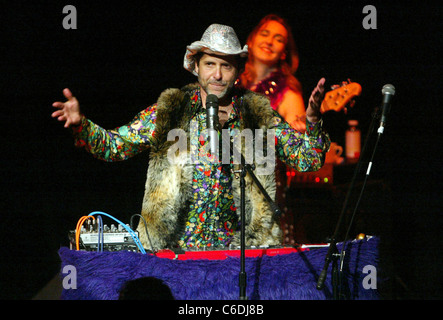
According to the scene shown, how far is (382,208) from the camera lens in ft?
15.1

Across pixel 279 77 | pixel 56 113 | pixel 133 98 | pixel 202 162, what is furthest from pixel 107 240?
pixel 279 77

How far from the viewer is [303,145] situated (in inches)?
119

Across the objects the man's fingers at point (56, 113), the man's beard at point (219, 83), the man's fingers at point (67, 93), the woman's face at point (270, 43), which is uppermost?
the woman's face at point (270, 43)

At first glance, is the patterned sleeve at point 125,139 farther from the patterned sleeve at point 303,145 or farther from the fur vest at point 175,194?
the patterned sleeve at point 303,145

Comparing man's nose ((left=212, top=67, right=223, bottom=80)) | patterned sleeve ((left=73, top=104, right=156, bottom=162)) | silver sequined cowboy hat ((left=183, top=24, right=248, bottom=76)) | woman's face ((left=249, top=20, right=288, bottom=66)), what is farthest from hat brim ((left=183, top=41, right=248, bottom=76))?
woman's face ((left=249, top=20, right=288, bottom=66))

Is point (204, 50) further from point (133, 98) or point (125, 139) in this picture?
point (133, 98)

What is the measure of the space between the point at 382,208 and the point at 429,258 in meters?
0.61

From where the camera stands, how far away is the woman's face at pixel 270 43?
5039 mm

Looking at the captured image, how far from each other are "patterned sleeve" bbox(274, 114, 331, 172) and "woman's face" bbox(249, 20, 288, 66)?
82.4 inches

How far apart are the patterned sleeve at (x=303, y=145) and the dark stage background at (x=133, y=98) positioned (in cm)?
135

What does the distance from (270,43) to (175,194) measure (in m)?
2.70

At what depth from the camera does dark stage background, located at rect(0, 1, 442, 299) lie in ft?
12.6

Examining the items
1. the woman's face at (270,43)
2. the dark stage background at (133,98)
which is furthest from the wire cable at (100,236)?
the woman's face at (270,43)
